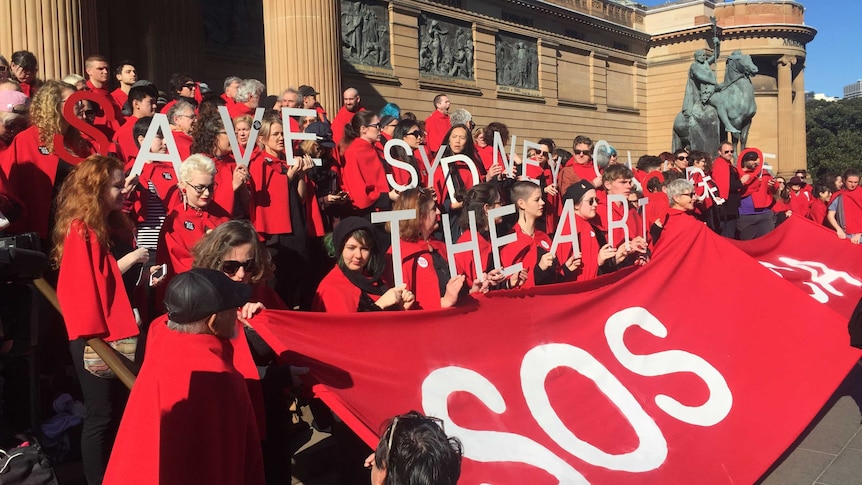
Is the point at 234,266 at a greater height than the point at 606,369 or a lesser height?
greater

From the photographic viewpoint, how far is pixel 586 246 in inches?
249

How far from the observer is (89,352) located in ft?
11.5

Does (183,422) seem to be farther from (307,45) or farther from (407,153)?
(307,45)

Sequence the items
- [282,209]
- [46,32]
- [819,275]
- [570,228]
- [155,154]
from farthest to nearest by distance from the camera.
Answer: [819,275], [46,32], [570,228], [282,209], [155,154]

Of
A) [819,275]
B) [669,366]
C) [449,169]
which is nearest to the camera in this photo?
[669,366]

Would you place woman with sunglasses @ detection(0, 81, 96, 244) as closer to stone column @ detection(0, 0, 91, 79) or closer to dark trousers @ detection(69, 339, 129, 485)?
dark trousers @ detection(69, 339, 129, 485)

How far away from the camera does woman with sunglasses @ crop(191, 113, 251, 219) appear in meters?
5.09

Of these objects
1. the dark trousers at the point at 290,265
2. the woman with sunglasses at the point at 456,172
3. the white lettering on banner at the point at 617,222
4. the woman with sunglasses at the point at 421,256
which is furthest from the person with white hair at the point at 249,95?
the white lettering on banner at the point at 617,222

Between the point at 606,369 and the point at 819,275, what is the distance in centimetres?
444

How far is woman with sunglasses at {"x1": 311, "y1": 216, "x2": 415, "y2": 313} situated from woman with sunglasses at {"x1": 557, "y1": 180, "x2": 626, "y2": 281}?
2220 millimetres

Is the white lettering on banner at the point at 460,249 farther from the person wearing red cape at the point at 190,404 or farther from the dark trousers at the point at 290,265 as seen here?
the person wearing red cape at the point at 190,404

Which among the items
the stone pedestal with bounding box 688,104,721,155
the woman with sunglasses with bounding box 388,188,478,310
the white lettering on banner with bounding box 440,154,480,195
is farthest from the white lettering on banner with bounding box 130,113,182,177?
the stone pedestal with bounding box 688,104,721,155

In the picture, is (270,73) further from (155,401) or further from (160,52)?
(155,401)

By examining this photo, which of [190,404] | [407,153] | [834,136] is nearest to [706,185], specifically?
[407,153]
